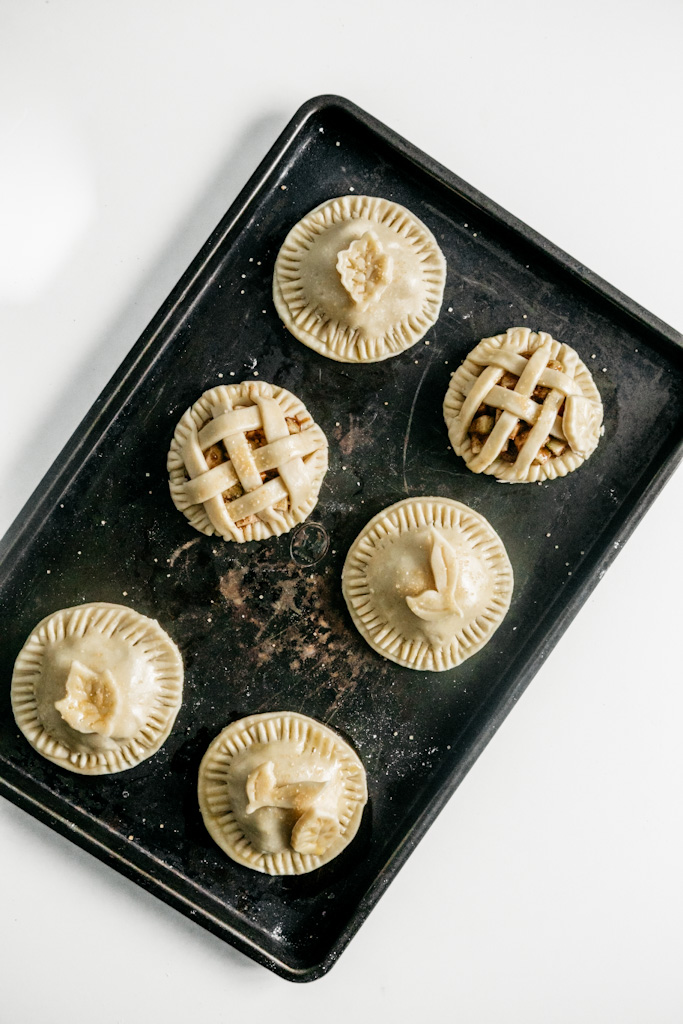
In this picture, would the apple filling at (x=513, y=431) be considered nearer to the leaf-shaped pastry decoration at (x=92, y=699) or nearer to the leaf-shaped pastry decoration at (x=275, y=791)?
the leaf-shaped pastry decoration at (x=275, y=791)

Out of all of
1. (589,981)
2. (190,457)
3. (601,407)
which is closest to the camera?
(190,457)

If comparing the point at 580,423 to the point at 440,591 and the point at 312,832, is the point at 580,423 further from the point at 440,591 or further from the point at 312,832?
the point at 312,832

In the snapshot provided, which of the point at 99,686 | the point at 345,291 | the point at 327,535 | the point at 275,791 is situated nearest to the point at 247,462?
the point at 327,535

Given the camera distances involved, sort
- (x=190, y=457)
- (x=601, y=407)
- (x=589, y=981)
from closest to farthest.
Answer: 1. (x=190, y=457)
2. (x=601, y=407)
3. (x=589, y=981)

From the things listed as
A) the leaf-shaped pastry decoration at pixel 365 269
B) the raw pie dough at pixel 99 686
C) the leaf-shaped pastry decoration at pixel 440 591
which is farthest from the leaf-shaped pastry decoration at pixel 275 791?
the leaf-shaped pastry decoration at pixel 365 269

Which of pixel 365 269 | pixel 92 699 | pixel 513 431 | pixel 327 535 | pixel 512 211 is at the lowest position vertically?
pixel 92 699

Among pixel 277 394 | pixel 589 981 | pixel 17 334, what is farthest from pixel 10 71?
pixel 589 981

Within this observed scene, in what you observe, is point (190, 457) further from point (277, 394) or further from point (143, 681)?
point (143, 681)
